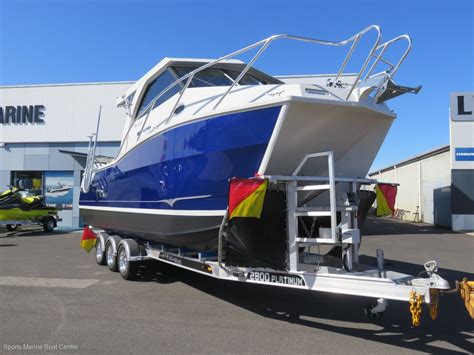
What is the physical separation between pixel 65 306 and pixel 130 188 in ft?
6.79

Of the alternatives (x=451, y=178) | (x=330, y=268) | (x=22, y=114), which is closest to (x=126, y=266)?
(x=330, y=268)

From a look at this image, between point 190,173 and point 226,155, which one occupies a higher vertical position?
point 226,155

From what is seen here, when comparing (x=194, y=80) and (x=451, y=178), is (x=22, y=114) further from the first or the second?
(x=451, y=178)

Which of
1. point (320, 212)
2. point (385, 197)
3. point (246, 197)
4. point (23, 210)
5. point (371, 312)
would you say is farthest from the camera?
point (23, 210)

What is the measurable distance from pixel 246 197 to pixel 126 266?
3.85 metres

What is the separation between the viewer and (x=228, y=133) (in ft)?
16.2

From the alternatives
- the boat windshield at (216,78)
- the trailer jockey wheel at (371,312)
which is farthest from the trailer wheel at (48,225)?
the trailer jockey wheel at (371,312)

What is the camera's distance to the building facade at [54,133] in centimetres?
1978

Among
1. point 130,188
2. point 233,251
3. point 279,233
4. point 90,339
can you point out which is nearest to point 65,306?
point 90,339

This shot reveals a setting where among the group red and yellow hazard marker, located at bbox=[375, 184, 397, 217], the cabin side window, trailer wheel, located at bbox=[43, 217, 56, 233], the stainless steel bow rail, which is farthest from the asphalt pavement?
trailer wheel, located at bbox=[43, 217, 56, 233]

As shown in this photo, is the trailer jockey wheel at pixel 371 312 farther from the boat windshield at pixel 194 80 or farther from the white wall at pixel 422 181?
the white wall at pixel 422 181

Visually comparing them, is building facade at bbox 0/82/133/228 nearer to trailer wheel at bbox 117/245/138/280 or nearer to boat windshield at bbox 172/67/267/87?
trailer wheel at bbox 117/245/138/280

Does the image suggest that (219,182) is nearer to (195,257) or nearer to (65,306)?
(195,257)

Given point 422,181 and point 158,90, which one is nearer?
point 158,90
